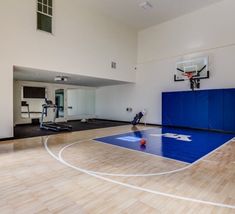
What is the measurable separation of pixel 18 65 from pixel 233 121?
311 inches

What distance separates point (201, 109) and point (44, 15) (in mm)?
7093

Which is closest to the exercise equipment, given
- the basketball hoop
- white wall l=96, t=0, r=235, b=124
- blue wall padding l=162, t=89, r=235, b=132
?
white wall l=96, t=0, r=235, b=124

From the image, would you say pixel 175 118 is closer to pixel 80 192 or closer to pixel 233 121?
pixel 233 121

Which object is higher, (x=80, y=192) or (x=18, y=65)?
(x=18, y=65)

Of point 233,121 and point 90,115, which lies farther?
point 90,115

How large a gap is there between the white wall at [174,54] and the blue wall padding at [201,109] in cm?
43

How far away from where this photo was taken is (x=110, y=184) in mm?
2518

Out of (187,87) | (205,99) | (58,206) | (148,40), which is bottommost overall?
(58,206)

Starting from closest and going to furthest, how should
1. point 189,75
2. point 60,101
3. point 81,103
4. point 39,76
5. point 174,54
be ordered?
point 189,75, point 39,76, point 174,54, point 60,101, point 81,103

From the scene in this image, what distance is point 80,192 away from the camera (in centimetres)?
229

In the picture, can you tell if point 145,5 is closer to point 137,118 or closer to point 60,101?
point 137,118

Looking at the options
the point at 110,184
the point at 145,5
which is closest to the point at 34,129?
the point at 110,184

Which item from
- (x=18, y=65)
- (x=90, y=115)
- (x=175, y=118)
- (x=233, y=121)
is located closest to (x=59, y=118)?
(x=90, y=115)

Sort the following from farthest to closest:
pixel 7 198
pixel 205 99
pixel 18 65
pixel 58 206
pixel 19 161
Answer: pixel 205 99
pixel 18 65
pixel 19 161
pixel 7 198
pixel 58 206
